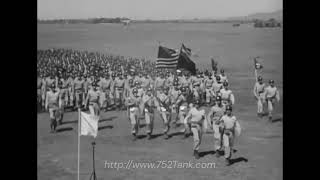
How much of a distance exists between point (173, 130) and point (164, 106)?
42 cm

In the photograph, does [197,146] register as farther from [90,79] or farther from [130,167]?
[90,79]

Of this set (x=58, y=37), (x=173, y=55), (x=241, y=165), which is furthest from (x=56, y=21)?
(x=241, y=165)

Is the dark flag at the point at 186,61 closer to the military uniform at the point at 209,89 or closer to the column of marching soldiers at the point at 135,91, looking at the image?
the column of marching soldiers at the point at 135,91

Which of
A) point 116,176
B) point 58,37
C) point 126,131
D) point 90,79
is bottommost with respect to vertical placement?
point 116,176

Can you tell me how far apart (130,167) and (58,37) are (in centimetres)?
238

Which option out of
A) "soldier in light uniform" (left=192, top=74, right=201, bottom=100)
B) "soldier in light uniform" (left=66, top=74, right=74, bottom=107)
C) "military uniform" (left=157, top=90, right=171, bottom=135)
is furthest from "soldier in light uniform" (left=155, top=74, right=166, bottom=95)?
"soldier in light uniform" (left=66, top=74, right=74, bottom=107)

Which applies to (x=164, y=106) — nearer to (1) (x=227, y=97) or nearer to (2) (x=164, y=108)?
(2) (x=164, y=108)

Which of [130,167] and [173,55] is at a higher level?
[173,55]

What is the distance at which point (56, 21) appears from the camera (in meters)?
9.17

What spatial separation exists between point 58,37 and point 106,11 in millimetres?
885

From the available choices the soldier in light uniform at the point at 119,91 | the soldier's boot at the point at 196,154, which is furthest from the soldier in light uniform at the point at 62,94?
the soldier's boot at the point at 196,154

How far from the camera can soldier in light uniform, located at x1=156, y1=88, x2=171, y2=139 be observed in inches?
366

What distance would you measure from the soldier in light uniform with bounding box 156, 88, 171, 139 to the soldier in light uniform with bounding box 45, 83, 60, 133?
1.64 meters

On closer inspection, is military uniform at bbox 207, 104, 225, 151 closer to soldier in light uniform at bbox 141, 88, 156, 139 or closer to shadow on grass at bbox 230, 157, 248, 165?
shadow on grass at bbox 230, 157, 248, 165
